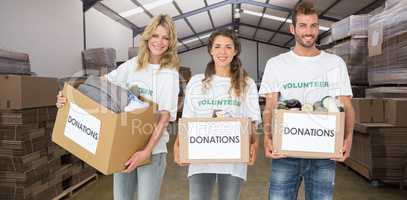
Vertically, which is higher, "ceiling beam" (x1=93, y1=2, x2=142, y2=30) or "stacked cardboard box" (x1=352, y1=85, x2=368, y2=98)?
"ceiling beam" (x1=93, y1=2, x2=142, y2=30)

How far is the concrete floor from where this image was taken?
11.1 ft

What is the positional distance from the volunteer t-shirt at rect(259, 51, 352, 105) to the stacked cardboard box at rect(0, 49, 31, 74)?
2.13 meters

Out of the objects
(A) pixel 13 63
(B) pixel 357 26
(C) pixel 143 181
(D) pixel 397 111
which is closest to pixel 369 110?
(D) pixel 397 111

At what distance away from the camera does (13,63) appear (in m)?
2.92

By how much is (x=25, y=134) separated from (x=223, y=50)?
185 cm

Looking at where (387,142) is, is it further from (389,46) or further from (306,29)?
(306,29)

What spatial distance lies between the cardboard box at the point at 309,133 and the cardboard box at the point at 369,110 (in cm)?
260

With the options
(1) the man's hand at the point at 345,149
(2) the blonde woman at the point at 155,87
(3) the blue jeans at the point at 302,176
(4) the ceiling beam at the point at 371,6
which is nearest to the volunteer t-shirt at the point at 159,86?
(2) the blonde woman at the point at 155,87

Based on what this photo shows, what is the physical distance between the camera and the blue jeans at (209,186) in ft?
5.25

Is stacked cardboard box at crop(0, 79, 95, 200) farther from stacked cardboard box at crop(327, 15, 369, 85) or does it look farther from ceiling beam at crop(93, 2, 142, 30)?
ceiling beam at crop(93, 2, 142, 30)

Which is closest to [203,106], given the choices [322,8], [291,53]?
[291,53]

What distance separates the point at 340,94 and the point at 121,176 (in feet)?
3.30

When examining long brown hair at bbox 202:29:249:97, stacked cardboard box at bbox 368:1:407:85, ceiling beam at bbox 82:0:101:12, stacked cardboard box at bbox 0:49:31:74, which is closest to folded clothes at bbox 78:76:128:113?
long brown hair at bbox 202:29:249:97

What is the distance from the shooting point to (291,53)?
1667 mm
